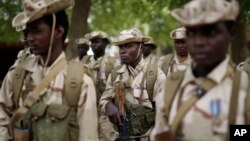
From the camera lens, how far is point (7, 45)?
1614 centimetres

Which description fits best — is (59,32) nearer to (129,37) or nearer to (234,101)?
(234,101)

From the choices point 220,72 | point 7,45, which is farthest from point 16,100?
point 7,45

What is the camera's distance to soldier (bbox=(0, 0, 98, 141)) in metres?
4.10

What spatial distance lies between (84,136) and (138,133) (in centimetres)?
266

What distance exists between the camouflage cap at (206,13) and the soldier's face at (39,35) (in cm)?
111

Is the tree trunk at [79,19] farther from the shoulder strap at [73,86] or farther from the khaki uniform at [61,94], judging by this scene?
the shoulder strap at [73,86]

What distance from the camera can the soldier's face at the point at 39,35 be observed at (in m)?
4.10

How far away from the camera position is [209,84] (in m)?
3.46

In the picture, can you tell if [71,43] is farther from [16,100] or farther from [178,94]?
[178,94]

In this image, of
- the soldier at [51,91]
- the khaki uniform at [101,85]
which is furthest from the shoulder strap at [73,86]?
the khaki uniform at [101,85]

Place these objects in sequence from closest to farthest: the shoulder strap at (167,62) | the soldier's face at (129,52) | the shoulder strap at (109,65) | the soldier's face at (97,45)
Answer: the soldier's face at (129,52)
the shoulder strap at (167,62)
the shoulder strap at (109,65)
the soldier's face at (97,45)

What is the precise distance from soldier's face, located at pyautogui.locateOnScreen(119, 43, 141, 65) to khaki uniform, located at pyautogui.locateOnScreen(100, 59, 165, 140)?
10cm

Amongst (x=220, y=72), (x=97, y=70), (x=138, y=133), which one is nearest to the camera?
(x=220, y=72)

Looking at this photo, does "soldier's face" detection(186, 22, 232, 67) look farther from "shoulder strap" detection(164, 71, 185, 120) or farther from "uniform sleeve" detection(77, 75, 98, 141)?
"uniform sleeve" detection(77, 75, 98, 141)
